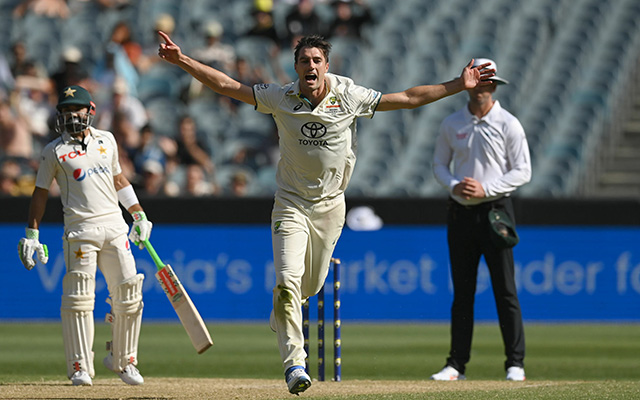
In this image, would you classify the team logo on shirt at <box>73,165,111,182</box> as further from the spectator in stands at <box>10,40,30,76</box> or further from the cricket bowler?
the spectator in stands at <box>10,40,30,76</box>

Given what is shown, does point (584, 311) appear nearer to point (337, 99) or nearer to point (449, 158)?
point (449, 158)

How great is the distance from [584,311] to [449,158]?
521cm

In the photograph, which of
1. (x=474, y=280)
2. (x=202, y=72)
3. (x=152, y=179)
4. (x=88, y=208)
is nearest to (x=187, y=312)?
(x=88, y=208)

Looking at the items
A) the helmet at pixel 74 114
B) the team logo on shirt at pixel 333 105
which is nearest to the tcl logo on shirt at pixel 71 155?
the helmet at pixel 74 114

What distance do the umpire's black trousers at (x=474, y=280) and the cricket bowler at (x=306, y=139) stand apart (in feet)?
4.88

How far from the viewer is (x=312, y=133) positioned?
20.6 ft

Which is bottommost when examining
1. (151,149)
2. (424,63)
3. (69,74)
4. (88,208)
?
(88,208)

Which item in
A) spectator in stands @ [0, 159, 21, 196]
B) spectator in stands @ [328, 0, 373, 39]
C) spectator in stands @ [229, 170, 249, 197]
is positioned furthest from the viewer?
spectator in stands @ [328, 0, 373, 39]

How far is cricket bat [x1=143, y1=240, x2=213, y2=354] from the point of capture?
6.85 metres

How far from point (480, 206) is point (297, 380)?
247 cm

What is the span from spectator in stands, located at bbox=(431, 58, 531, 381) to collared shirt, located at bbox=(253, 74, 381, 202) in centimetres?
149

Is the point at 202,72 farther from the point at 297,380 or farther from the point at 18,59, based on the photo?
the point at 18,59

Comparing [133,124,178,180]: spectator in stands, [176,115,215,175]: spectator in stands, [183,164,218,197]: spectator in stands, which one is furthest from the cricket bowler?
[176,115,215,175]: spectator in stands

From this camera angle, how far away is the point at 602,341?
35.6 feet
